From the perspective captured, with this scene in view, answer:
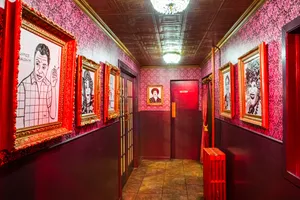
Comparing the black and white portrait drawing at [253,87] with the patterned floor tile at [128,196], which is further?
the patterned floor tile at [128,196]

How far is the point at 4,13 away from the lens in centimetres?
99

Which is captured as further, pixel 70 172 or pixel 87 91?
pixel 87 91

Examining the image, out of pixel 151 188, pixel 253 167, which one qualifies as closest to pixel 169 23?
pixel 253 167

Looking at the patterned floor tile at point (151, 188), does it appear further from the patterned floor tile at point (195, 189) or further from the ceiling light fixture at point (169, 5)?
the ceiling light fixture at point (169, 5)

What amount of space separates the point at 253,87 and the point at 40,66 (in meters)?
1.83

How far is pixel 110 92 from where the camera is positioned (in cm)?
274

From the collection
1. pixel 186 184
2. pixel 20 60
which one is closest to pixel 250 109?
pixel 20 60

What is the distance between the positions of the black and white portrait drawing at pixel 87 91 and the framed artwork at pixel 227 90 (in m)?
1.69

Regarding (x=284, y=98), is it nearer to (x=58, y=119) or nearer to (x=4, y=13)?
(x=58, y=119)

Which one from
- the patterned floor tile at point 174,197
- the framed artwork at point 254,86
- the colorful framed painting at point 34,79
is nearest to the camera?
the colorful framed painting at point 34,79

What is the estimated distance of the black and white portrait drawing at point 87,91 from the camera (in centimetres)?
195

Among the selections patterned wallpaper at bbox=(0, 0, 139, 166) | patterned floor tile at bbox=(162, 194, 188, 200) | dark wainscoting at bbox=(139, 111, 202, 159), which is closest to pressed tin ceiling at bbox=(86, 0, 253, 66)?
patterned wallpaper at bbox=(0, 0, 139, 166)

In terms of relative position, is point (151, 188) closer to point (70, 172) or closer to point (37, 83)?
point (70, 172)

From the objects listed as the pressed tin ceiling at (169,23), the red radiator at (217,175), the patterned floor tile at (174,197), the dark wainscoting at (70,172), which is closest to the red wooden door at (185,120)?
the pressed tin ceiling at (169,23)
